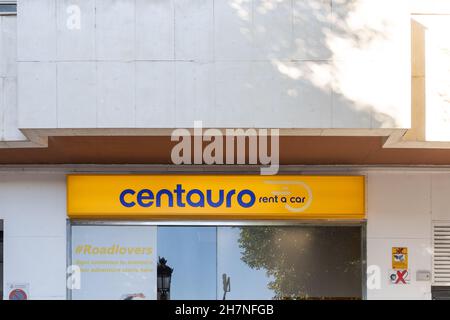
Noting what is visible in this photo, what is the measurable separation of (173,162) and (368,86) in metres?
3.03

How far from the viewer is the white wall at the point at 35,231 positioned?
270 inches

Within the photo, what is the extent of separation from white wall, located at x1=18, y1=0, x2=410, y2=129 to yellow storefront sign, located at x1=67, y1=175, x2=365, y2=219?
1297 mm

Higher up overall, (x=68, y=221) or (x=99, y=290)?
(x=68, y=221)

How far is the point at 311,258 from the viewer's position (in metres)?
6.95

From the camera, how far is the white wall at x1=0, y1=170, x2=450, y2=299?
6.85 metres

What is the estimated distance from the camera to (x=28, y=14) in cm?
568

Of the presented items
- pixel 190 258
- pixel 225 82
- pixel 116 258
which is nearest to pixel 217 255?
pixel 190 258

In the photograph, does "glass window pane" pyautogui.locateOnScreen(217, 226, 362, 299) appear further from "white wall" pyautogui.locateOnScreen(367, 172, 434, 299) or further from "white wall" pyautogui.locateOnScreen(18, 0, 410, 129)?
"white wall" pyautogui.locateOnScreen(18, 0, 410, 129)

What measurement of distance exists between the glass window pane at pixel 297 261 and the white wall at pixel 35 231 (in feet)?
8.39

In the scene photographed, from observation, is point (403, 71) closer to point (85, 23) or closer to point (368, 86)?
point (368, 86)

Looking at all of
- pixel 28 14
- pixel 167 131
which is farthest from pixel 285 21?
pixel 28 14

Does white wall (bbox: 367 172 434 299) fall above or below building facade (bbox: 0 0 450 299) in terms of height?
below

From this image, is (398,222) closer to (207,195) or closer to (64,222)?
(207,195)

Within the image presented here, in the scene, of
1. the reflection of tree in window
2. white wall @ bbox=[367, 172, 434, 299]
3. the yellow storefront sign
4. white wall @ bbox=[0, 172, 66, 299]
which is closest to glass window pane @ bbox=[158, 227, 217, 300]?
the yellow storefront sign
